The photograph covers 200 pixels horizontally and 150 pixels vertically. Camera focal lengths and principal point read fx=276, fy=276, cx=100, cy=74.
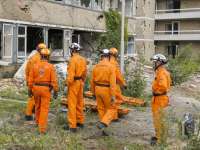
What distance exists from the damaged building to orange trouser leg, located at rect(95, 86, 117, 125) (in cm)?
479

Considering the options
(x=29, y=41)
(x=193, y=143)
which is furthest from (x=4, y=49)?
(x=193, y=143)

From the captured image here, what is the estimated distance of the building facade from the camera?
121ft

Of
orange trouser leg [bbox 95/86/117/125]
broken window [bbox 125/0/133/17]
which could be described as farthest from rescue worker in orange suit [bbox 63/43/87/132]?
broken window [bbox 125/0/133/17]

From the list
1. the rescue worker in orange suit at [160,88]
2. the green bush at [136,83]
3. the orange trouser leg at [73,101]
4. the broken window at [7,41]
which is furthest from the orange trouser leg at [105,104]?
the broken window at [7,41]

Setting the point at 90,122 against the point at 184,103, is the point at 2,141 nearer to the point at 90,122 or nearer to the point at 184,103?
the point at 90,122

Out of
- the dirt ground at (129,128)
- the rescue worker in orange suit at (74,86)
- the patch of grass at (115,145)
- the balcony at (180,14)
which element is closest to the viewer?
the patch of grass at (115,145)

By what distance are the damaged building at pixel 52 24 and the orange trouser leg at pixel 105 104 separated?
15.7ft

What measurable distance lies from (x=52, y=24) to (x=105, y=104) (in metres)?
12.2

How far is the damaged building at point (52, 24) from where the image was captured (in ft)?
50.9

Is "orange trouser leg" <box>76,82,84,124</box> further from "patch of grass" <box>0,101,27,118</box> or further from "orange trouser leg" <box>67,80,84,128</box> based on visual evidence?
"patch of grass" <box>0,101,27,118</box>

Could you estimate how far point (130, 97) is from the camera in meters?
10.7

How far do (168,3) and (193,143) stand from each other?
37.0 metres

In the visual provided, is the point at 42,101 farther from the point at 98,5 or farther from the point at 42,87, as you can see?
the point at 98,5

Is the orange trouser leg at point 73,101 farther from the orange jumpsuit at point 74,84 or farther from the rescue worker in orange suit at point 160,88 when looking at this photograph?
the rescue worker in orange suit at point 160,88
